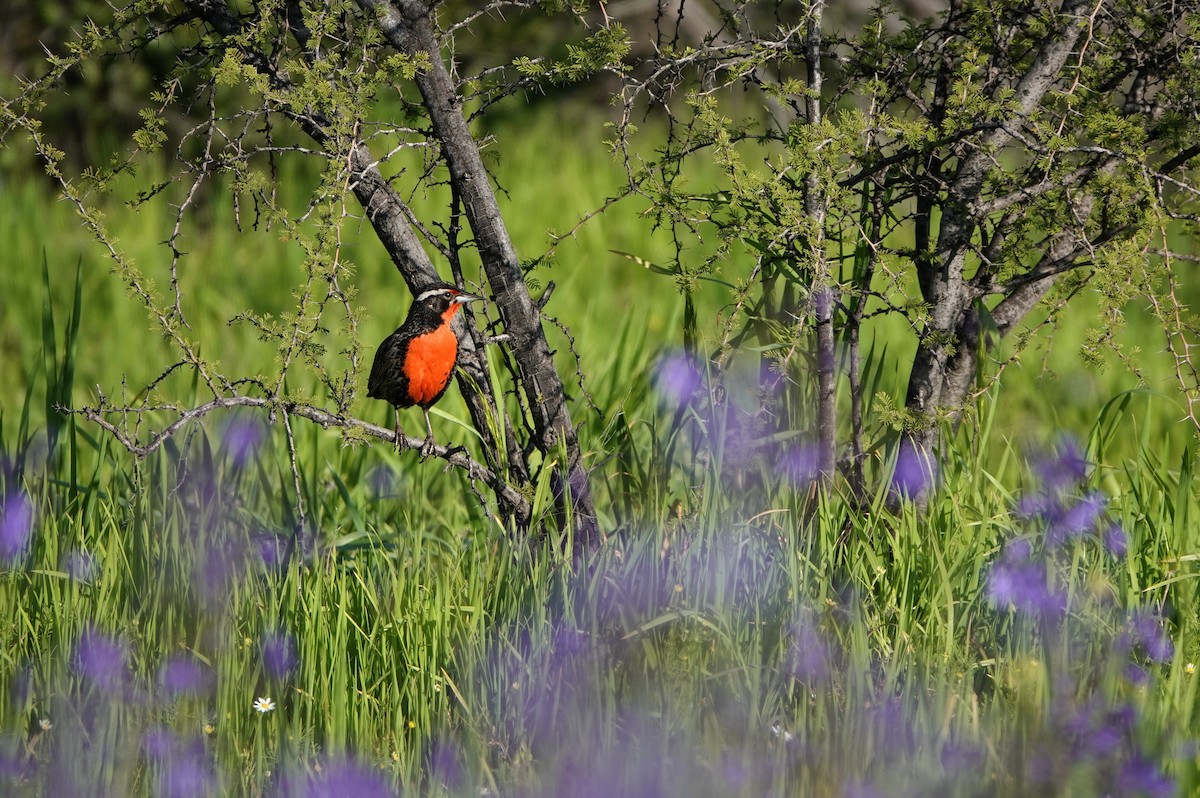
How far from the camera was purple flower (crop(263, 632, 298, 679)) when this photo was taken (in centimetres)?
296

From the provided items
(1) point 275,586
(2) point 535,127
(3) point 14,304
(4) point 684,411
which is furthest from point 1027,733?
(2) point 535,127

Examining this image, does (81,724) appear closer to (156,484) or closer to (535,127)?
(156,484)

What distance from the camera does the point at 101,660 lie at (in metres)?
2.86

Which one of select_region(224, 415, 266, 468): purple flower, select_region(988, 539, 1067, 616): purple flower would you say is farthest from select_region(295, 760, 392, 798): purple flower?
select_region(224, 415, 266, 468): purple flower

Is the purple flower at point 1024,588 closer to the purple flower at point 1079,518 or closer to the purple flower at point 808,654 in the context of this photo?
the purple flower at point 1079,518

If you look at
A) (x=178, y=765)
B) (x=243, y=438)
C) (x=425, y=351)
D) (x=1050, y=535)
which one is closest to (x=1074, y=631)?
(x=1050, y=535)

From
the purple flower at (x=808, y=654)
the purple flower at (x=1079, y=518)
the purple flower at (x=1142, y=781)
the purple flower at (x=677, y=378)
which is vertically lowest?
the purple flower at (x=1142, y=781)

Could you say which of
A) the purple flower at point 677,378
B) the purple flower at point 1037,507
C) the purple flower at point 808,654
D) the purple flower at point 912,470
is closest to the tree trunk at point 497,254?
the purple flower at point 677,378

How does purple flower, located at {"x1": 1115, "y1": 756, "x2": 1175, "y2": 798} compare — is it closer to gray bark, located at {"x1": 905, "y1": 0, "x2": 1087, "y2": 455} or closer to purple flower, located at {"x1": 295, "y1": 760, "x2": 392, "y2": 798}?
gray bark, located at {"x1": 905, "y1": 0, "x2": 1087, "y2": 455}

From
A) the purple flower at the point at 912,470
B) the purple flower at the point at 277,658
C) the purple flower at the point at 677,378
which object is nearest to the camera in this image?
the purple flower at the point at 277,658

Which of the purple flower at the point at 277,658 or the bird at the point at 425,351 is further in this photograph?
the bird at the point at 425,351

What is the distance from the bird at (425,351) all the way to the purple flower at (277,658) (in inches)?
23.5

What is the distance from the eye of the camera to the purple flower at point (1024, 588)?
3042mm

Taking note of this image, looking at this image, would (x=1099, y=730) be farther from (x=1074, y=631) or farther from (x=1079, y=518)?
(x=1079, y=518)
